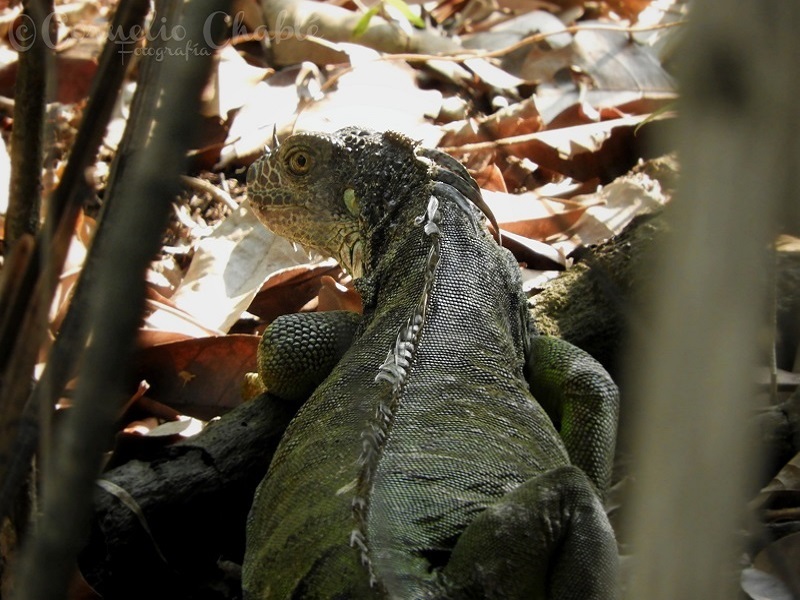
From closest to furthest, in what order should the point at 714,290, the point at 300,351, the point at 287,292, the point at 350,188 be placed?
the point at 714,290 < the point at 300,351 < the point at 350,188 < the point at 287,292

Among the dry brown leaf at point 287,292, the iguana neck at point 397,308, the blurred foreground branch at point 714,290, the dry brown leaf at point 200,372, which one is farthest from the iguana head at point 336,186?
the blurred foreground branch at point 714,290

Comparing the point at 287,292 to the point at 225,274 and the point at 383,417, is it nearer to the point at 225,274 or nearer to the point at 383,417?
the point at 225,274

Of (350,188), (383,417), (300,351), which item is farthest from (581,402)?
(350,188)

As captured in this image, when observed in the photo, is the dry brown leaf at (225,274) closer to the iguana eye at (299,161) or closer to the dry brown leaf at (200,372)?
the dry brown leaf at (200,372)

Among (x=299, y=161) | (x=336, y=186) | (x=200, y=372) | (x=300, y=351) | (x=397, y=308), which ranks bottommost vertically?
(x=200, y=372)

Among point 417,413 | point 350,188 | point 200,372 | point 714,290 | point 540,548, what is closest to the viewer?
point 714,290

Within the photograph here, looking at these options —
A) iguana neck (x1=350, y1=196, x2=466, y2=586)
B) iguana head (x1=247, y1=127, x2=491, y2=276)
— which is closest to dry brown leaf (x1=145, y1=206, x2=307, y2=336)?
iguana head (x1=247, y1=127, x2=491, y2=276)

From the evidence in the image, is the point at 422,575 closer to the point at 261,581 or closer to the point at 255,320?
the point at 261,581

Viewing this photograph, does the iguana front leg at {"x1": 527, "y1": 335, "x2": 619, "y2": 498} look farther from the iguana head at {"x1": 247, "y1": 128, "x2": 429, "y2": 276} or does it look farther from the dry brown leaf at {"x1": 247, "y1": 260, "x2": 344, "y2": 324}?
the dry brown leaf at {"x1": 247, "y1": 260, "x2": 344, "y2": 324}
